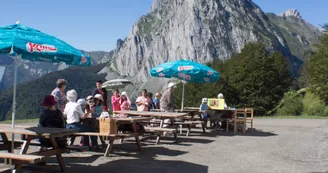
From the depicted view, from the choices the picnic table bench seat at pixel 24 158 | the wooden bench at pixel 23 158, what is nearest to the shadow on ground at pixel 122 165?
the wooden bench at pixel 23 158

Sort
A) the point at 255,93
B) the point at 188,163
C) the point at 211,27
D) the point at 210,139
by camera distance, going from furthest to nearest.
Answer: the point at 211,27
the point at 255,93
the point at 210,139
the point at 188,163

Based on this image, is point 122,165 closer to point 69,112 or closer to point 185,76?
point 69,112

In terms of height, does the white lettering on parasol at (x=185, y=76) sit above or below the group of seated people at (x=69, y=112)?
above

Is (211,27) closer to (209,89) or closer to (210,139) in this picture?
(209,89)

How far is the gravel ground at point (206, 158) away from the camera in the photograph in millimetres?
Answer: 7242

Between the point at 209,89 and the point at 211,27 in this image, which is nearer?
the point at 209,89

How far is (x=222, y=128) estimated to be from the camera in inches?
621

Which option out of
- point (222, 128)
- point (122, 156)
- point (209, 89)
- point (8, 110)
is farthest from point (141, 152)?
point (8, 110)

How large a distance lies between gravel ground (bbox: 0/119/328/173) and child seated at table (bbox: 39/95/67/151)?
55 centimetres

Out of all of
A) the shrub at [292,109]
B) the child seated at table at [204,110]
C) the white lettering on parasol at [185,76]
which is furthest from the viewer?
the shrub at [292,109]

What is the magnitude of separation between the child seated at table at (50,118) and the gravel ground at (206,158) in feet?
1.81

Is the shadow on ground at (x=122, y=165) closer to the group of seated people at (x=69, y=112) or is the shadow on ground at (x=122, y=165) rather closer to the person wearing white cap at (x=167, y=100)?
the group of seated people at (x=69, y=112)

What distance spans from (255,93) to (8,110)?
15869cm

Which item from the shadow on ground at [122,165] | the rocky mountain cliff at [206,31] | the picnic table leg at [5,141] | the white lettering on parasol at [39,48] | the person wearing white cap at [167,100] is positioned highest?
the rocky mountain cliff at [206,31]
